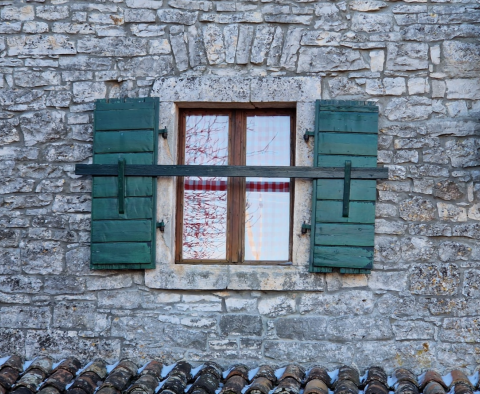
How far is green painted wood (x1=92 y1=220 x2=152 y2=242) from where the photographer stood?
4.43 m

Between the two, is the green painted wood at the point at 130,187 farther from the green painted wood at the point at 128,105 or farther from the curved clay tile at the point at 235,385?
the curved clay tile at the point at 235,385

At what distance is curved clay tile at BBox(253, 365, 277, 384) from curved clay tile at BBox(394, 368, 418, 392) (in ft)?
2.48

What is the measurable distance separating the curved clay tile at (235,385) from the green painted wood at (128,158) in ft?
4.82

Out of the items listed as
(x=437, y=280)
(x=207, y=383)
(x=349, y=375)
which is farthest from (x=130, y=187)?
(x=437, y=280)

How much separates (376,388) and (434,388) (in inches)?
13.3

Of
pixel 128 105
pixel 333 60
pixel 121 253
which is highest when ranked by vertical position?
pixel 333 60

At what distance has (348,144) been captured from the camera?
443 centimetres

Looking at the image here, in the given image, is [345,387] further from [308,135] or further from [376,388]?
[308,135]

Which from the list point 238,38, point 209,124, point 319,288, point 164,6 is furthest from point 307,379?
point 164,6

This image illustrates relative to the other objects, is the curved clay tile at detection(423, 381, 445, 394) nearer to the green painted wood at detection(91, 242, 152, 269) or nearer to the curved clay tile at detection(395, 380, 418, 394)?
the curved clay tile at detection(395, 380, 418, 394)

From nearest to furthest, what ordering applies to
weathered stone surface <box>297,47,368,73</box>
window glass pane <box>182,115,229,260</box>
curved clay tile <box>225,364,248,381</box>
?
curved clay tile <box>225,364,248,381</box> < weathered stone surface <box>297,47,368,73</box> < window glass pane <box>182,115,229,260</box>

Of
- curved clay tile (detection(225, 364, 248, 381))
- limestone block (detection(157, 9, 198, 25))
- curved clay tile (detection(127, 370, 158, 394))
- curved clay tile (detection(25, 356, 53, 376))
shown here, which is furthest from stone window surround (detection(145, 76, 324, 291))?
curved clay tile (detection(25, 356, 53, 376))

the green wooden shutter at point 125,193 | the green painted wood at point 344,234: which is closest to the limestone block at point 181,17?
the green wooden shutter at point 125,193

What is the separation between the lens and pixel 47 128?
4.65m
